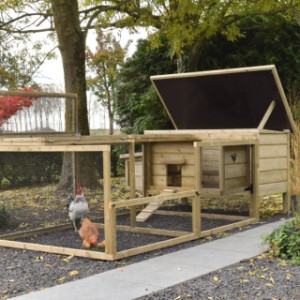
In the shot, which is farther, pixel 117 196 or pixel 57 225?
pixel 117 196

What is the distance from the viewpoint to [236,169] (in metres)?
8.22

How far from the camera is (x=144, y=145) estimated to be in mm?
8672

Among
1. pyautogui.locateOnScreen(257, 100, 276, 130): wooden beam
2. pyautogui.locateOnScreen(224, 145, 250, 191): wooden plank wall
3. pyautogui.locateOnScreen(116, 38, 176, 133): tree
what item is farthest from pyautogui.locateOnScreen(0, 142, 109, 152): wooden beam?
pyautogui.locateOnScreen(116, 38, 176, 133): tree

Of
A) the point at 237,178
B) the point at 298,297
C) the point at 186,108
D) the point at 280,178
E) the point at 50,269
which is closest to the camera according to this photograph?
the point at 298,297

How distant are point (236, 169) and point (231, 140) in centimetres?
41

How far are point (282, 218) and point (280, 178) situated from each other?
0.72 meters

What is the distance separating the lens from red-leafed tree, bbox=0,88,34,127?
7761mm

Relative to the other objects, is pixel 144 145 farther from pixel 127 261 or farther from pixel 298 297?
pixel 298 297

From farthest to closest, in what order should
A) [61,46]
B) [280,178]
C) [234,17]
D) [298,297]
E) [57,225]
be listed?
[234,17]
[61,46]
[280,178]
[57,225]
[298,297]

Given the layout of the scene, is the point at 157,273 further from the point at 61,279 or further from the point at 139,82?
the point at 139,82

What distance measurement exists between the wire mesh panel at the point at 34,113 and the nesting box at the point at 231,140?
1383mm

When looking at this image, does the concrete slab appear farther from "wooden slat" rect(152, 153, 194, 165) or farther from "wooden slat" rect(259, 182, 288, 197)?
"wooden slat" rect(152, 153, 194, 165)

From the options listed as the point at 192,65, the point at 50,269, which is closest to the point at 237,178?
the point at 50,269

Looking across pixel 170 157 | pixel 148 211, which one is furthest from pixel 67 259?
pixel 170 157
